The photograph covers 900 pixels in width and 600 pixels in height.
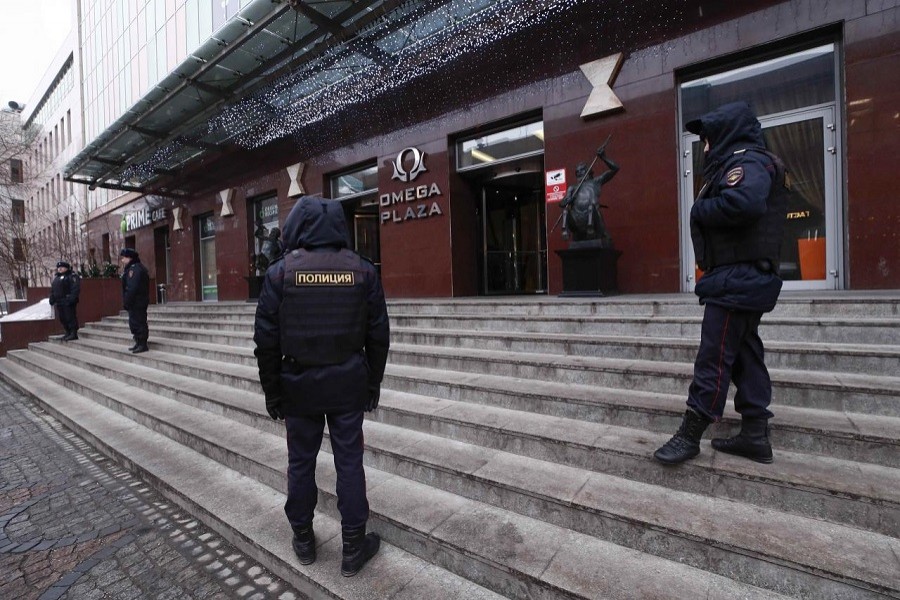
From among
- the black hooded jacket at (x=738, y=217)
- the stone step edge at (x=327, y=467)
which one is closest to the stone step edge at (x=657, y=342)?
the black hooded jacket at (x=738, y=217)

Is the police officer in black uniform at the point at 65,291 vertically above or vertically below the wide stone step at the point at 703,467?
above

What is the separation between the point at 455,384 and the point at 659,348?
188 centimetres

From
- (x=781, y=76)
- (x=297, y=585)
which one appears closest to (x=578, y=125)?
(x=781, y=76)

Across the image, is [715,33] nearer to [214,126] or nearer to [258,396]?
[258,396]

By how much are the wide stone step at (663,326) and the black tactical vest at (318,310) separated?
10.7 feet

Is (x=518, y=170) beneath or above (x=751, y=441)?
above

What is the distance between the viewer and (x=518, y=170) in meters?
9.20

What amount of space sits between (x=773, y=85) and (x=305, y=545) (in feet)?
26.4

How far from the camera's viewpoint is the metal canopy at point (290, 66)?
→ 7957 mm

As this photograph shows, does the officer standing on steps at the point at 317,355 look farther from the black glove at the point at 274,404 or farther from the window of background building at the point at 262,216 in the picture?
the window of background building at the point at 262,216

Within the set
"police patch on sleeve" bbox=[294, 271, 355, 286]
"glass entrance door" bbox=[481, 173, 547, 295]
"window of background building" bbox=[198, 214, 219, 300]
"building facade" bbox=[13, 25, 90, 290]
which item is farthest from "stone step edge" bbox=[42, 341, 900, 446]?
"building facade" bbox=[13, 25, 90, 290]

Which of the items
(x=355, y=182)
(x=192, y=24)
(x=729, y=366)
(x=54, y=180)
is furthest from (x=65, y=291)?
(x=54, y=180)

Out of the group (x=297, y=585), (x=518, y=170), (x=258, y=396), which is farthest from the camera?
(x=518, y=170)

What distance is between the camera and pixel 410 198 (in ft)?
31.7
